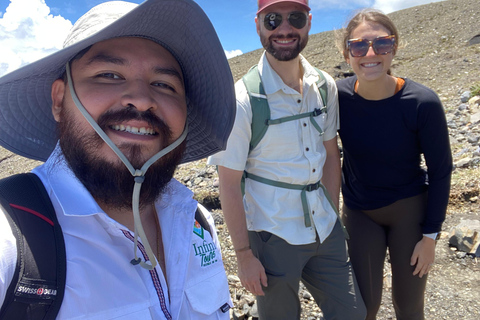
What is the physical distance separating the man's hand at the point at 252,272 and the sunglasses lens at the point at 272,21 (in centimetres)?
162

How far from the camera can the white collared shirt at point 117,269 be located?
1.14 m

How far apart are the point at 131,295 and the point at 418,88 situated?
2.22 meters

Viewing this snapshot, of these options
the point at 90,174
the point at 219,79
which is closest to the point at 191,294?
the point at 90,174

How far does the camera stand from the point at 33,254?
1.03 meters

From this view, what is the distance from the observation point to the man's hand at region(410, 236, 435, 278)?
8.10 ft

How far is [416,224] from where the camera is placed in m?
2.59

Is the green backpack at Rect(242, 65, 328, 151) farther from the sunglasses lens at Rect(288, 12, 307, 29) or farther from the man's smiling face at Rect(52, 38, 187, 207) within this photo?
the man's smiling face at Rect(52, 38, 187, 207)

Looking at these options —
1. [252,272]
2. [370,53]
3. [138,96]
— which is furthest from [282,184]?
[138,96]

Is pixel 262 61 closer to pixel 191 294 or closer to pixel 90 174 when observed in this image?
pixel 90 174

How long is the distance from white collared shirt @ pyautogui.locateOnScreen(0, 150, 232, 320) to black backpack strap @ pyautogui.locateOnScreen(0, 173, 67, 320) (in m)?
0.03

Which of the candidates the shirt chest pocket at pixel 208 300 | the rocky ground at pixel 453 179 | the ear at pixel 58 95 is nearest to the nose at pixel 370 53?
the rocky ground at pixel 453 179

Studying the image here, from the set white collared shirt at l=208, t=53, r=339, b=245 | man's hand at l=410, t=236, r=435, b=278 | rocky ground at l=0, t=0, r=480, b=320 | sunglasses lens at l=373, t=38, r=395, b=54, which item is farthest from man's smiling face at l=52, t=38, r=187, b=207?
rocky ground at l=0, t=0, r=480, b=320

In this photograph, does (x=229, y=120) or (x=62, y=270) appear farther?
(x=229, y=120)

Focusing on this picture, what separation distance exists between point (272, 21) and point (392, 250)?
195 centimetres
